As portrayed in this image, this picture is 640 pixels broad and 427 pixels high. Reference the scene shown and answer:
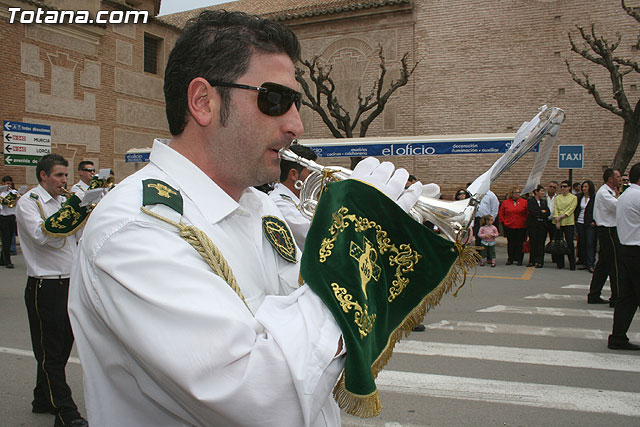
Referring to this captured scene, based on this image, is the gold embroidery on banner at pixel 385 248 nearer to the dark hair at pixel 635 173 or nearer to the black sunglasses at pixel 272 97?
the black sunglasses at pixel 272 97

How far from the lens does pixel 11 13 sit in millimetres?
17234

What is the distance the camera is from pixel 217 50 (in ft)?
5.10

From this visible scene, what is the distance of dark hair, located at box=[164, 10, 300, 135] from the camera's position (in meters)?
1.55

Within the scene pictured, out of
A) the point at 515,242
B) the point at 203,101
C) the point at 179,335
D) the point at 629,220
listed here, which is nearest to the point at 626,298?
the point at 629,220

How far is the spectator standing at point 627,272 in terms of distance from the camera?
5.89 m

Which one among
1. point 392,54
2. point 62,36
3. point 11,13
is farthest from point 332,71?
point 11,13

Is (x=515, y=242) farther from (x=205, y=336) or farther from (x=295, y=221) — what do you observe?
(x=205, y=336)

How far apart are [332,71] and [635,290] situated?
1934cm

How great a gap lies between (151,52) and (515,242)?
17557 mm

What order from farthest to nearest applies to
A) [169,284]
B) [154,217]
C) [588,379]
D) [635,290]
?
[635,290], [588,379], [154,217], [169,284]

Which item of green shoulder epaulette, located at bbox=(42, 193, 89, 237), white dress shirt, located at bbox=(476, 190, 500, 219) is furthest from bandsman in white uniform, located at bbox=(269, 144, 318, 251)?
white dress shirt, located at bbox=(476, 190, 500, 219)

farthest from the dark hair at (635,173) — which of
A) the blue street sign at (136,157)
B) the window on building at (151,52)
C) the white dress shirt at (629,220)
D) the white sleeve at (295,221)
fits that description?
the window on building at (151,52)

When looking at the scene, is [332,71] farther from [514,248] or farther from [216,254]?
[216,254]

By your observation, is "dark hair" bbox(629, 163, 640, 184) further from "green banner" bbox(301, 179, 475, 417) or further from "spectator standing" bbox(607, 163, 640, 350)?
"green banner" bbox(301, 179, 475, 417)
